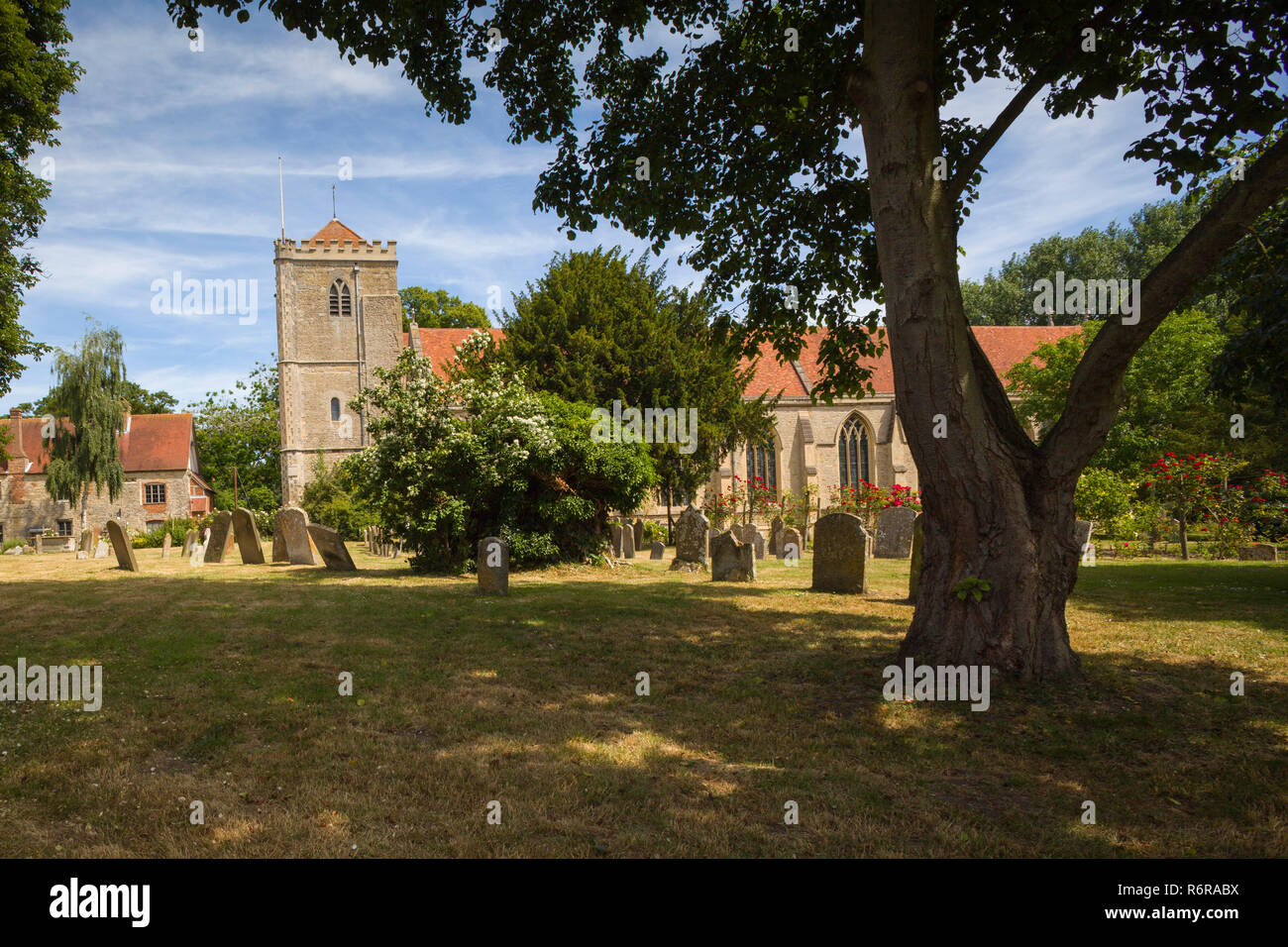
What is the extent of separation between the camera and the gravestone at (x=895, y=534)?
67.0ft

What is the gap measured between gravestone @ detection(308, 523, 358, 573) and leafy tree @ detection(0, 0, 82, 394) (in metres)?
6.26

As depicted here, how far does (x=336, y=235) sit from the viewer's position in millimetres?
42125

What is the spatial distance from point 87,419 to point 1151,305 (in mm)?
43242

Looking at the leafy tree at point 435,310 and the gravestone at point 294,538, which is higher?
the leafy tree at point 435,310

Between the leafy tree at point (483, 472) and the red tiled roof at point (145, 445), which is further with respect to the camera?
the red tiled roof at point (145, 445)

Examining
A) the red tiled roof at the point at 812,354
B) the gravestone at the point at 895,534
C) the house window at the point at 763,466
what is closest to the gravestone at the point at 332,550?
the gravestone at the point at 895,534

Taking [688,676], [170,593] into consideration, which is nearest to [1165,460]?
[688,676]

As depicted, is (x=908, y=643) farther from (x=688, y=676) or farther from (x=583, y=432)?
(x=583, y=432)

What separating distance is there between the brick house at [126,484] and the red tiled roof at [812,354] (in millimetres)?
19315

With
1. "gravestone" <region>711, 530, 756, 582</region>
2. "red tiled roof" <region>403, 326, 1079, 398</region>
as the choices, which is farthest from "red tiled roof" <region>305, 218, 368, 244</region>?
"gravestone" <region>711, 530, 756, 582</region>

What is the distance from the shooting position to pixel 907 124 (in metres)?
6.32

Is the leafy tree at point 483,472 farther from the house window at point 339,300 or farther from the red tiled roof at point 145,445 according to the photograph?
the red tiled roof at point 145,445

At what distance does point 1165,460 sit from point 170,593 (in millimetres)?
22316

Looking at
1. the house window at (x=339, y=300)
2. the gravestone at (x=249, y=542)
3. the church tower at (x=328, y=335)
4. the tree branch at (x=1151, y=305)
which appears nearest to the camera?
the tree branch at (x=1151, y=305)
